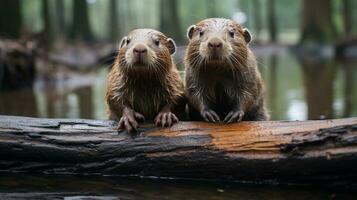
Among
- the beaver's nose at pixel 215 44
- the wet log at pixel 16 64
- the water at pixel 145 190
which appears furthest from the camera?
the wet log at pixel 16 64

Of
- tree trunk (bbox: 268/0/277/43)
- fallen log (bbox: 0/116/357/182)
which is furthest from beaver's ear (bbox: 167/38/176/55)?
tree trunk (bbox: 268/0/277/43)

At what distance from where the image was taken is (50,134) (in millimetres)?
5688

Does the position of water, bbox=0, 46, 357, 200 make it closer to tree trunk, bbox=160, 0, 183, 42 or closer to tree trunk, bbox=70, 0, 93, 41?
tree trunk, bbox=70, 0, 93, 41

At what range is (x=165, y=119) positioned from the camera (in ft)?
18.7

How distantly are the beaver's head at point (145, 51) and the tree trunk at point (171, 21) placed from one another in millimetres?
31571

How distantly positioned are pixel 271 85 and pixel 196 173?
12.0 meters

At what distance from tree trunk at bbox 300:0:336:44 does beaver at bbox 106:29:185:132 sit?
26.8 metres

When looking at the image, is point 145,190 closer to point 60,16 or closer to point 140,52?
point 140,52

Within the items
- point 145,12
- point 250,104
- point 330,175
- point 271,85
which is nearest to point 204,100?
point 250,104

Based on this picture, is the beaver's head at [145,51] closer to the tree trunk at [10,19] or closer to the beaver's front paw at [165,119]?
the beaver's front paw at [165,119]

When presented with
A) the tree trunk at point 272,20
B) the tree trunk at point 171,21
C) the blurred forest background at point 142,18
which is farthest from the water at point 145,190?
the tree trunk at point 272,20

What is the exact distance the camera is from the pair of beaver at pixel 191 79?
18.4 ft

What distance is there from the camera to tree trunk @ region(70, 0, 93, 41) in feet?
98.8

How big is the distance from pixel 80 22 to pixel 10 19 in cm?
1413
